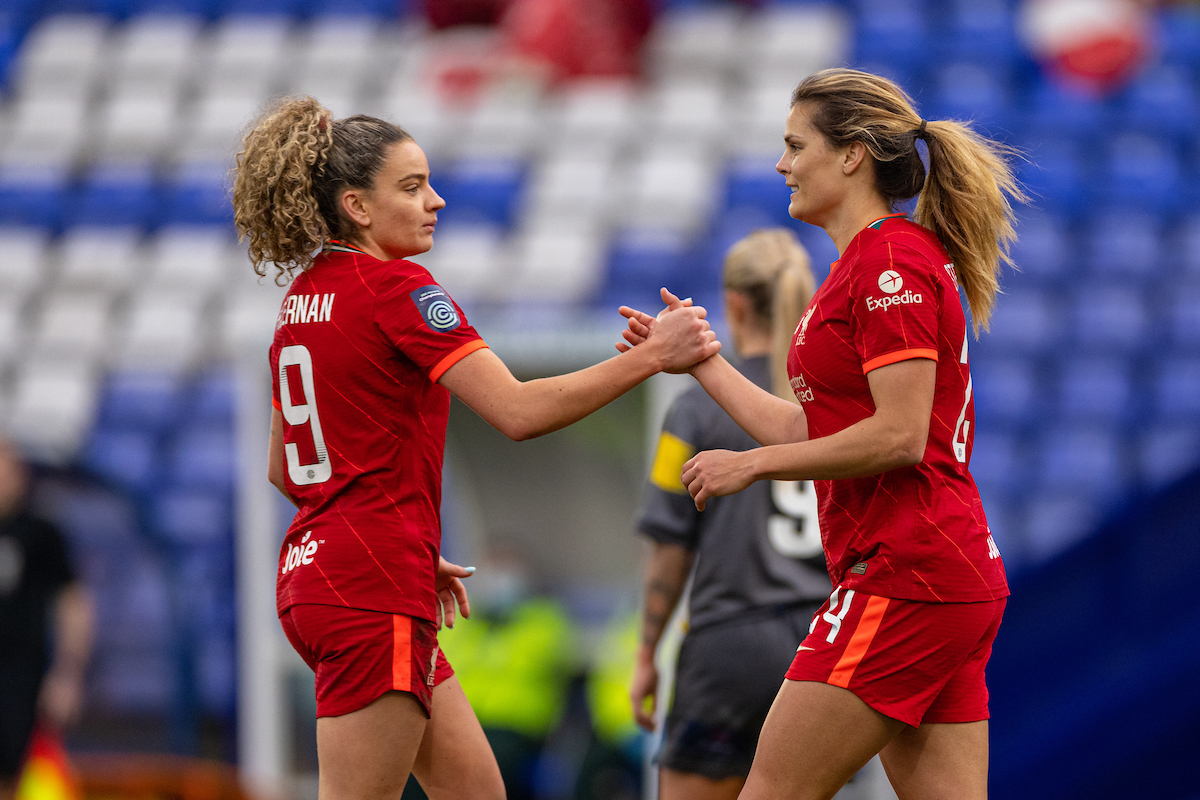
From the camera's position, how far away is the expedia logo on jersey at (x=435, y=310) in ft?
8.00

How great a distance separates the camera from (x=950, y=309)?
2379 mm

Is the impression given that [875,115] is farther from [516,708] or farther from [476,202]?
[476,202]

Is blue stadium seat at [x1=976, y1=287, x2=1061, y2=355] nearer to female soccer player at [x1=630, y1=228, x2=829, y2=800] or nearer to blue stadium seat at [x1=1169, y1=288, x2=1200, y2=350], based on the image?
blue stadium seat at [x1=1169, y1=288, x2=1200, y2=350]

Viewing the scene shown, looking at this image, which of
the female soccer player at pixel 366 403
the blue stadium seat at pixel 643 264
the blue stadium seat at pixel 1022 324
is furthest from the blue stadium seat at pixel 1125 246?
the female soccer player at pixel 366 403

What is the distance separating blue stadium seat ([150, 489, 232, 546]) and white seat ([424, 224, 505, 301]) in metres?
2.16

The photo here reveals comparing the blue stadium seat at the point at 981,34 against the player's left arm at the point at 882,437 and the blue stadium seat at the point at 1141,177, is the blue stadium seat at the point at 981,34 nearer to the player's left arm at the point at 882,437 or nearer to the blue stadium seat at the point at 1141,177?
the blue stadium seat at the point at 1141,177

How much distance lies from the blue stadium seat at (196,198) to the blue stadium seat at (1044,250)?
594 cm

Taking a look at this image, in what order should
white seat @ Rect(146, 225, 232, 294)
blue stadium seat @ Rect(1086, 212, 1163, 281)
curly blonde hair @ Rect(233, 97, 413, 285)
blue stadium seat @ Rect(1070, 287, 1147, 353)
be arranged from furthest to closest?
white seat @ Rect(146, 225, 232, 294) < blue stadium seat @ Rect(1086, 212, 1163, 281) < blue stadium seat @ Rect(1070, 287, 1147, 353) < curly blonde hair @ Rect(233, 97, 413, 285)

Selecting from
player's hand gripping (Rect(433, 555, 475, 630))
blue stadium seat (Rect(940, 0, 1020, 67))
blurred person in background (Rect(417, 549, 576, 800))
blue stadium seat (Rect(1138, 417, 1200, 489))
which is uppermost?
blue stadium seat (Rect(940, 0, 1020, 67))

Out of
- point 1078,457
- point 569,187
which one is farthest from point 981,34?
point 1078,457

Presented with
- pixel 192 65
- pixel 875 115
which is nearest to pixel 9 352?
pixel 192 65

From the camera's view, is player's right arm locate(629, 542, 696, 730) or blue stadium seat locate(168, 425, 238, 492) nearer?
player's right arm locate(629, 542, 696, 730)

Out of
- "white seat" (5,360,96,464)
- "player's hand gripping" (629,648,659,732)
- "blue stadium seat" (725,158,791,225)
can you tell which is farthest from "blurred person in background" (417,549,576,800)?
"white seat" (5,360,96,464)

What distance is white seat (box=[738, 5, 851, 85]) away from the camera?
9.93 metres
